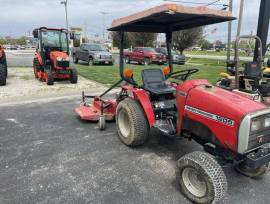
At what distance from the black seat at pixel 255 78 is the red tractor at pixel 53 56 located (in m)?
6.36

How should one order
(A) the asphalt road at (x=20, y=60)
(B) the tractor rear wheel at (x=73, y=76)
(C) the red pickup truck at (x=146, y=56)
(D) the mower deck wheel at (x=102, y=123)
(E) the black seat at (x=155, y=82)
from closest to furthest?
(E) the black seat at (x=155, y=82)
(D) the mower deck wheel at (x=102, y=123)
(B) the tractor rear wheel at (x=73, y=76)
(A) the asphalt road at (x=20, y=60)
(C) the red pickup truck at (x=146, y=56)

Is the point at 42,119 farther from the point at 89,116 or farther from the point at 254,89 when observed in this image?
the point at 254,89

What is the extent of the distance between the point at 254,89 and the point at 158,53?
1417 cm

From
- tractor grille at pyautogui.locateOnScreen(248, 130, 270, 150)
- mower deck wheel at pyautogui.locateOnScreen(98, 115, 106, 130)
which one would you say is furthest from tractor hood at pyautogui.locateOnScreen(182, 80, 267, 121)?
mower deck wheel at pyautogui.locateOnScreen(98, 115, 106, 130)

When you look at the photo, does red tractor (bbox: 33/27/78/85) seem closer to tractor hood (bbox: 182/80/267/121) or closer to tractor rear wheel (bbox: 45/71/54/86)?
tractor rear wheel (bbox: 45/71/54/86)

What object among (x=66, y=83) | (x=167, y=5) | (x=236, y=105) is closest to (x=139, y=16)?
(x=167, y=5)

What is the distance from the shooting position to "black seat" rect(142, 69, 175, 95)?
4.37m

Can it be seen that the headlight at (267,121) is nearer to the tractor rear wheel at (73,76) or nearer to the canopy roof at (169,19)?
the canopy roof at (169,19)

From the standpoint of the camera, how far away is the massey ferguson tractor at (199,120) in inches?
110

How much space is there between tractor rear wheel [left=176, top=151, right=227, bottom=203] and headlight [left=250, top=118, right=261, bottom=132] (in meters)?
0.52

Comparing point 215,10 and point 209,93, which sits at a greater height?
point 215,10

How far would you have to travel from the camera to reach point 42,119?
19.7 ft

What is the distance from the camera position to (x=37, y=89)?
9.53 m

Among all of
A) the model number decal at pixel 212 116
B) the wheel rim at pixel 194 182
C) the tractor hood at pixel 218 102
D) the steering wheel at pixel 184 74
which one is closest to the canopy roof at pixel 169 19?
the steering wheel at pixel 184 74
